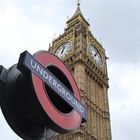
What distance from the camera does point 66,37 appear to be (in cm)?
5094

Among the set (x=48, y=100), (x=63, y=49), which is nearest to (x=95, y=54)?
(x=63, y=49)

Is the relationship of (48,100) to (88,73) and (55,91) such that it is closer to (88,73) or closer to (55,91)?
(55,91)

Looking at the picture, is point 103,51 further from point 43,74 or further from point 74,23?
point 43,74

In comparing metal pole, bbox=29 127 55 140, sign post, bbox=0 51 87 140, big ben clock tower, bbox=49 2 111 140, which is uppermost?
big ben clock tower, bbox=49 2 111 140

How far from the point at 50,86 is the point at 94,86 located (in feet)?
133

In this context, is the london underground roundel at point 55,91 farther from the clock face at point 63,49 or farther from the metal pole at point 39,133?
the clock face at point 63,49

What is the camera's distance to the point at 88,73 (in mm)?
46688

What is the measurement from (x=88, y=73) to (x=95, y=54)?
4.48 metres

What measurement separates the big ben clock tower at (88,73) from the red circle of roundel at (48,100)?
31.3m

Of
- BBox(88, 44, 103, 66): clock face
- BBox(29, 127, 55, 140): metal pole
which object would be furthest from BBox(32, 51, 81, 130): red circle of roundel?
BBox(88, 44, 103, 66): clock face

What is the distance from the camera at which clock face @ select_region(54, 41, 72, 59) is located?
160 feet

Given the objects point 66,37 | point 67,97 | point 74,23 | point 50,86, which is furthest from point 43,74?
point 74,23

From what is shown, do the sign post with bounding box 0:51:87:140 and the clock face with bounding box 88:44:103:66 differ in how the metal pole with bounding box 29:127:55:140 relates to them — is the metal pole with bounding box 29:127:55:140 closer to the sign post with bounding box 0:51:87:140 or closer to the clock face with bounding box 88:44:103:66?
the sign post with bounding box 0:51:87:140

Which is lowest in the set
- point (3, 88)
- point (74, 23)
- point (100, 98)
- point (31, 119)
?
point (31, 119)
